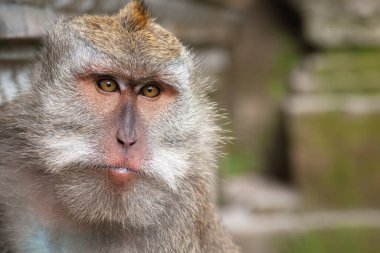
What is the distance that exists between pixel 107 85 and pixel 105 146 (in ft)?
1.17

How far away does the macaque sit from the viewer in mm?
3922

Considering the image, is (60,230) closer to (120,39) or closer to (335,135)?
(120,39)

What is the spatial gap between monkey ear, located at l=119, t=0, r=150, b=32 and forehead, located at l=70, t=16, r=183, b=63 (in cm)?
3

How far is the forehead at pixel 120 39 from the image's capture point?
13.7 ft

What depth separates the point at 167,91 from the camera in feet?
14.4

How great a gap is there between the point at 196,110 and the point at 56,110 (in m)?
0.83

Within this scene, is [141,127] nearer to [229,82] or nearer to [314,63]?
[314,63]

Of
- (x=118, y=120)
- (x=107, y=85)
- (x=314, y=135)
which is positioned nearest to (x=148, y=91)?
(x=107, y=85)

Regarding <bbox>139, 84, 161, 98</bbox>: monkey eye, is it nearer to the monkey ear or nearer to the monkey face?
the monkey face

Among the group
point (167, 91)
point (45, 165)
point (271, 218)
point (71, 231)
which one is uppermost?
point (167, 91)

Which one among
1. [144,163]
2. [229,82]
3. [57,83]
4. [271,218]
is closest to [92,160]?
[144,163]

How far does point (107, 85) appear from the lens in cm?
413

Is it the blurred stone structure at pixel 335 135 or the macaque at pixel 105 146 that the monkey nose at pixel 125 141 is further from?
the blurred stone structure at pixel 335 135

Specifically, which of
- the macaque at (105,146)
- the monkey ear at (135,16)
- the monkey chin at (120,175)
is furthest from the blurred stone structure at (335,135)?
the monkey chin at (120,175)
